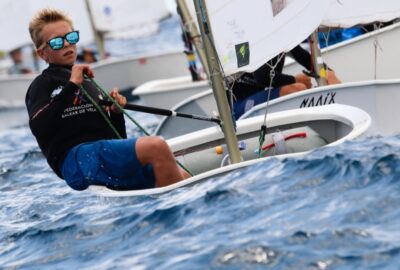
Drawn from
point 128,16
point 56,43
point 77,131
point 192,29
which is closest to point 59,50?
point 56,43

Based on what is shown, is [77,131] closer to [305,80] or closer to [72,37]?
[72,37]

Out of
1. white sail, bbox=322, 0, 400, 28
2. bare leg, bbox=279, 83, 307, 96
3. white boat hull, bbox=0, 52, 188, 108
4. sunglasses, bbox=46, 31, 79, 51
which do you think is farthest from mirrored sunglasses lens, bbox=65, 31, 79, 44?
white boat hull, bbox=0, 52, 188, 108

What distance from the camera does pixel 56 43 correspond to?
5.91m

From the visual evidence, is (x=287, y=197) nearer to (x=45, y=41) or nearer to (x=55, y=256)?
(x=55, y=256)

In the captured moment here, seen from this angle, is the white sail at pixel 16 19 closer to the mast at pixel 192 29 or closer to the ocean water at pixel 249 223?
the mast at pixel 192 29

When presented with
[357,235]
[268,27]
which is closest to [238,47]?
[268,27]

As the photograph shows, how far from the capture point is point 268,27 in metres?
6.45

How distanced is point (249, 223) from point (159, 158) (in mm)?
1247

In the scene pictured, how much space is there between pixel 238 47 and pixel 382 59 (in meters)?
3.69

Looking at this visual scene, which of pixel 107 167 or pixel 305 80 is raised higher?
pixel 107 167

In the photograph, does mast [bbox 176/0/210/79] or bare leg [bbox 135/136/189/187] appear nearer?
bare leg [bbox 135/136/189/187]

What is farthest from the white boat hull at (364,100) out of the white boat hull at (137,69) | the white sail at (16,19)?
the white sail at (16,19)

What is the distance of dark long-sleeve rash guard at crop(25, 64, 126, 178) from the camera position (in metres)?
5.81

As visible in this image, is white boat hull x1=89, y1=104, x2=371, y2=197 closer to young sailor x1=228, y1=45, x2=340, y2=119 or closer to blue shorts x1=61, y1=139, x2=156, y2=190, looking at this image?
blue shorts x1=61, y1=139, x2=156, y2=190
